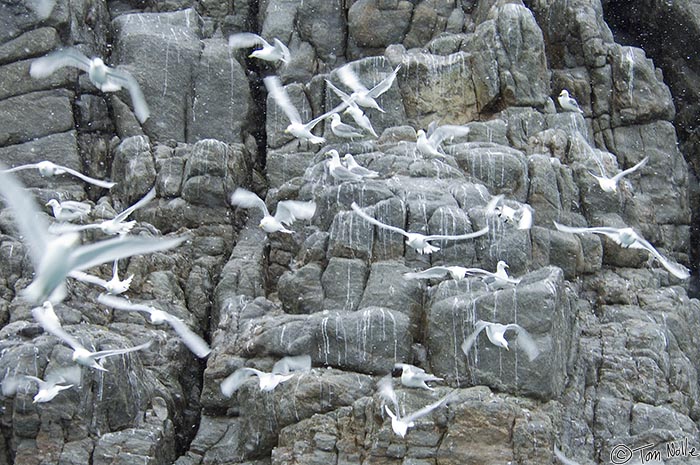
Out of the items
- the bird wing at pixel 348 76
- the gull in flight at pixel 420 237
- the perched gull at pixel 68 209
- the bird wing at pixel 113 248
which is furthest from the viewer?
the bird wing at pixel 348 76

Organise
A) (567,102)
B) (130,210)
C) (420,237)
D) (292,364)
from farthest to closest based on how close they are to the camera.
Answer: (567,102), (420,237), (130,210), (292,364)

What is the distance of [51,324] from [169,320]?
1.69m

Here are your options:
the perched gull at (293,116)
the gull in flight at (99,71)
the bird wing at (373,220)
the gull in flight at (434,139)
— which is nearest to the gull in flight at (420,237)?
the bird wing at (373,220)

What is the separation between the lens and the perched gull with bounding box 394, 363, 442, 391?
1664cm

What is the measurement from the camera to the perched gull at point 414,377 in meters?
16.6

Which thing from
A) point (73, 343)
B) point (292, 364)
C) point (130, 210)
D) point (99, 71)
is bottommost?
point (292, 364)

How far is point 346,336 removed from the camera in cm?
1777

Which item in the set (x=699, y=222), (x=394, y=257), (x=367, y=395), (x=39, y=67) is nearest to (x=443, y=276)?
(x=394, y=257)

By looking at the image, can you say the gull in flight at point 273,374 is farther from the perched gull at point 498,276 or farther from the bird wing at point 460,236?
the perched gull at point 498,276

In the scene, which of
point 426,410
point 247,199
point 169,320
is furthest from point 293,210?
point 426,410

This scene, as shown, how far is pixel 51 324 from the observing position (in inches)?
700

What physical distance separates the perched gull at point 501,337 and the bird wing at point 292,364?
223cm

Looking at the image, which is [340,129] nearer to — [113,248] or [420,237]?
[420,237]

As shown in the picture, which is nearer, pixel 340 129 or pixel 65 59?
pixel 65 59
